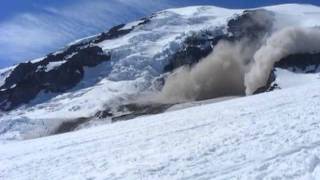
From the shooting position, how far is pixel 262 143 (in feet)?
72.1

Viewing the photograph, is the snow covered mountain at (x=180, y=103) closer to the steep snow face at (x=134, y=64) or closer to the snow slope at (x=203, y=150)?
the snow slope at (x=203, y=150)

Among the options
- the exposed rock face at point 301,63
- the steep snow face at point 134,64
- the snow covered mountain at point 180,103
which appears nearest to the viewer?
the snow covered mountain at point 180,103

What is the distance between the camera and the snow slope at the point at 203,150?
732 inches

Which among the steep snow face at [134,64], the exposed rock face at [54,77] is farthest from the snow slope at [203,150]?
the exposed rock face at [54,77]

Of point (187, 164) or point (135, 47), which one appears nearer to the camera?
point (187, 164)

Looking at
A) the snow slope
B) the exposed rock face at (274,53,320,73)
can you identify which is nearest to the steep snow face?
the exposed rock face at (274,53,320,73)

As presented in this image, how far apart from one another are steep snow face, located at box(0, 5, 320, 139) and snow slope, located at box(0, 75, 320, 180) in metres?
98.3

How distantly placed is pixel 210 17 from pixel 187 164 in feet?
565

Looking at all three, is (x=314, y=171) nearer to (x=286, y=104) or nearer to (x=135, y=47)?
(x=286, y=104)

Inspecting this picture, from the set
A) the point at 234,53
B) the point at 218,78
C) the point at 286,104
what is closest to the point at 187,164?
the point at 286,104

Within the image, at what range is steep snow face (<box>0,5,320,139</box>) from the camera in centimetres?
14700

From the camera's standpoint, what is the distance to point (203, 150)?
22656 mm

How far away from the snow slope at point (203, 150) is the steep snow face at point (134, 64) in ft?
323

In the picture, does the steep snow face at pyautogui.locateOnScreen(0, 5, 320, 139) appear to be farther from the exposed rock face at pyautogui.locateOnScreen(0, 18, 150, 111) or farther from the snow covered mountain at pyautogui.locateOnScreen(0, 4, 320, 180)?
the exposed rock face at pyautogui.locateOnScreen(0, 18, 150, 111)
